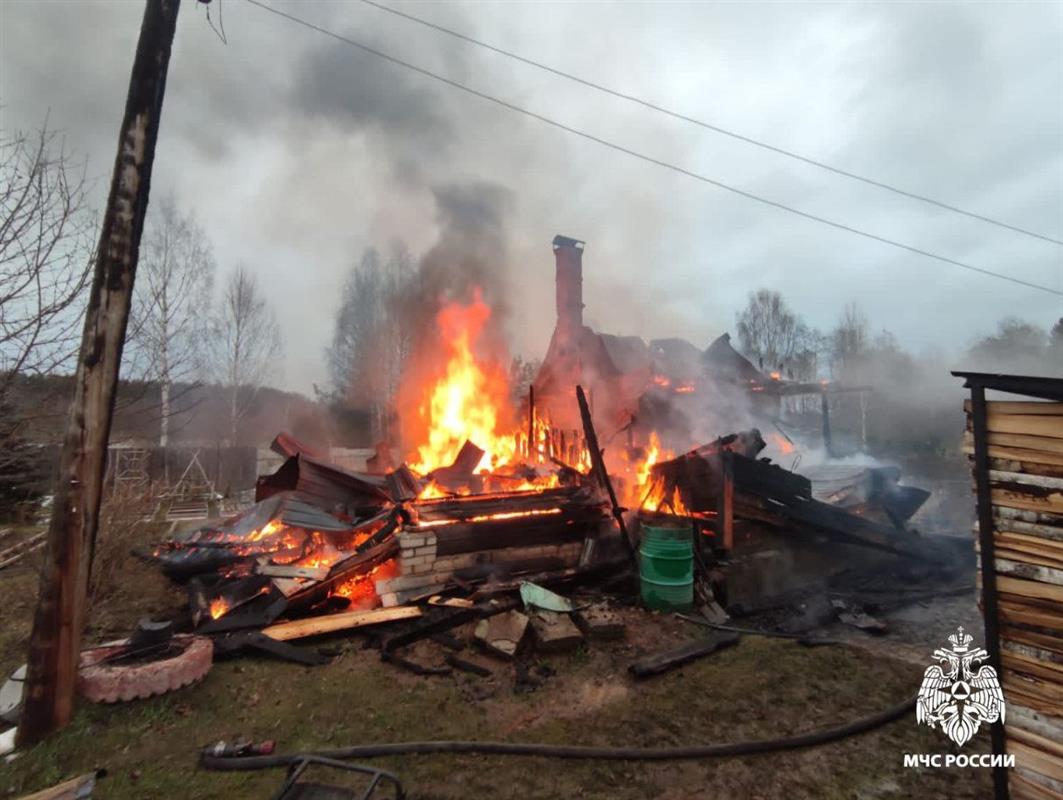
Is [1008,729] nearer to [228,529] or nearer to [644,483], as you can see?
[644,483]

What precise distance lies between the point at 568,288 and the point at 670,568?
53.6ft

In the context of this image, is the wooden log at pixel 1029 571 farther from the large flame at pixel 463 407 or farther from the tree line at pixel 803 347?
the tree line at pixel 803 347

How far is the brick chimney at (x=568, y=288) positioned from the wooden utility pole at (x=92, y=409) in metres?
17.8

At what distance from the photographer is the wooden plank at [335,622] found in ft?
20.0

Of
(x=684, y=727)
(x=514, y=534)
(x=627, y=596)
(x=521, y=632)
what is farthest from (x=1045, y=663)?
(x=514, y=534)

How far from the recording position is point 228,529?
9.09m

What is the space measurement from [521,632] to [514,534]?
2397mm

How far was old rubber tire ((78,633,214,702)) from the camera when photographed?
4449 mm

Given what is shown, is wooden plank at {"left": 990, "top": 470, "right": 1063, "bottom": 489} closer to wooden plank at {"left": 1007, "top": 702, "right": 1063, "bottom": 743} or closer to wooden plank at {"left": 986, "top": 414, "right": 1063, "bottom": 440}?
wooden plank at {"left": 986, "top": 414, "right": 1063, "bottom": 440}

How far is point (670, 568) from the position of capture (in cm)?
739

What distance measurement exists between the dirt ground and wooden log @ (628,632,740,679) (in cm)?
11

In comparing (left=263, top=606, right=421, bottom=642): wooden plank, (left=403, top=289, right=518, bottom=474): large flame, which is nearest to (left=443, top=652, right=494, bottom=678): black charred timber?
(left=263, top=606, right=421, bottom=642): wooden plank

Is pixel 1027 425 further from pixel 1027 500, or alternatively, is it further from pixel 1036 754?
pixel 1036 754

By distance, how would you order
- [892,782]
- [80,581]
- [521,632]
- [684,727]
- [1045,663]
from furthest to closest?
[521,632] → [684,727] → [80,581] → [892,782] → [1045,663]
